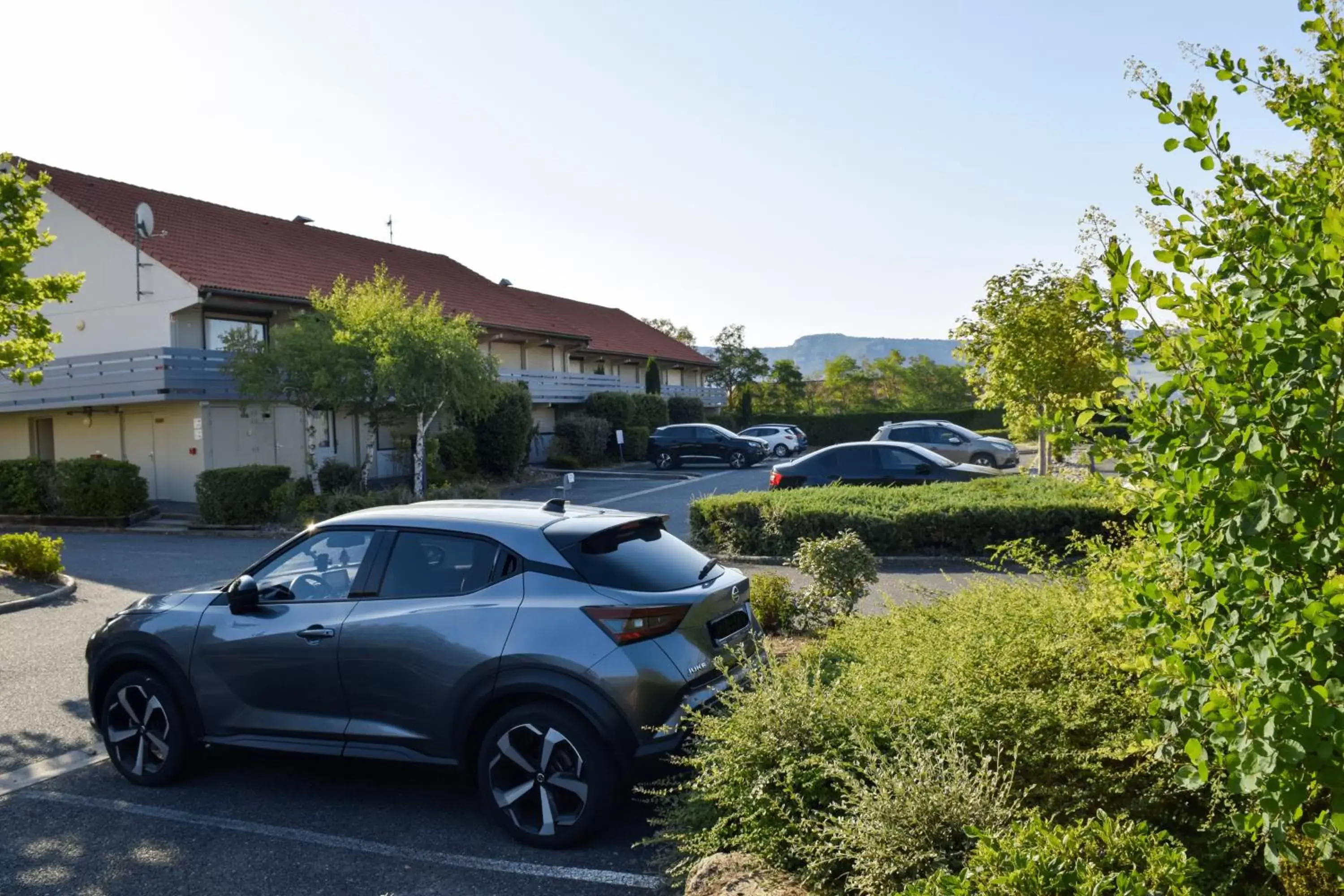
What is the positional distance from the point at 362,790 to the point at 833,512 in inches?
355

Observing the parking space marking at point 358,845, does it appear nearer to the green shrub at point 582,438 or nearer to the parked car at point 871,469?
the parked car at point 871,469

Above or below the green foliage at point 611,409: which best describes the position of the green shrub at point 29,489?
below

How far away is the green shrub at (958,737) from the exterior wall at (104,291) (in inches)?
938

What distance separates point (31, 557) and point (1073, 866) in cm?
1480

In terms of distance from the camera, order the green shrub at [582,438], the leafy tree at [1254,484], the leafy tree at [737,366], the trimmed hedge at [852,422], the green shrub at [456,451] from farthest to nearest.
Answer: the leafy tree at [737,366] → the trimmed hedge at [852,422] → the green shrub at [582,438] → the green shrub at [456,451] → the leafy tree at [1254,484]

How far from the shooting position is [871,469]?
57.8ft

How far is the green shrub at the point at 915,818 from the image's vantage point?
131 inches

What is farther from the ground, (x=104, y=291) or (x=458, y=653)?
(x=104, y=291)

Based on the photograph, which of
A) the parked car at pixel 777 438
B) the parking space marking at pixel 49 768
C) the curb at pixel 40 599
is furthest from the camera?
the parked car at pixel 777 438

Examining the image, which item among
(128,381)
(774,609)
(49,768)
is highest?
(128,381)

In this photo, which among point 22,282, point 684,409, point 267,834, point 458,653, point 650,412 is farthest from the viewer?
point 684,409

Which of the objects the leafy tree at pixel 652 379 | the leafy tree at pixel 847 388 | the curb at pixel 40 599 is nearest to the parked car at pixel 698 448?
the leafy tree at pixel 652 379

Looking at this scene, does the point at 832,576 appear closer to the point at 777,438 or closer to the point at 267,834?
the point at 267,834

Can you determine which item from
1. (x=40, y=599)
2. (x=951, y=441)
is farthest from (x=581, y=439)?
(x=40, y=599)
